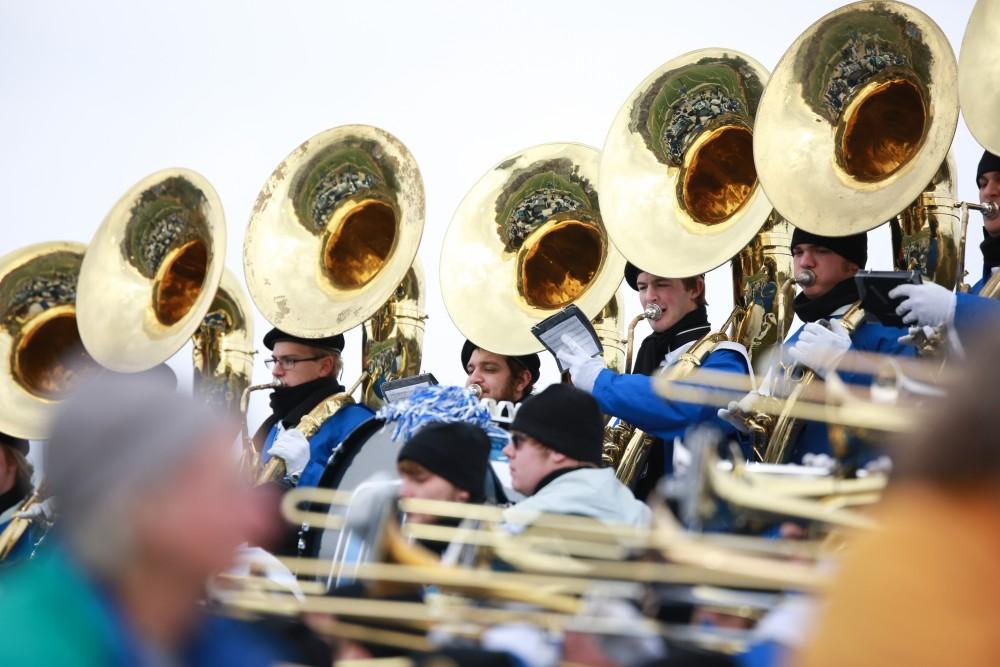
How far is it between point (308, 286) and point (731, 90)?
199cm

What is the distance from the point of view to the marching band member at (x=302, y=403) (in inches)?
232

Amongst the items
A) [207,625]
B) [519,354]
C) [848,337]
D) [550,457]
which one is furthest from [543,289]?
[207,625]

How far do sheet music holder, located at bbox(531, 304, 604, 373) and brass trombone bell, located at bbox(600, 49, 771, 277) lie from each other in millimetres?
319

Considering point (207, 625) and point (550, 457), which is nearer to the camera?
point (207, 625)

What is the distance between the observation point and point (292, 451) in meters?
5.87

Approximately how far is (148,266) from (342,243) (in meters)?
1.19

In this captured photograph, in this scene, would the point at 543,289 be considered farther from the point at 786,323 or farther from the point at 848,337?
the point at 848,337

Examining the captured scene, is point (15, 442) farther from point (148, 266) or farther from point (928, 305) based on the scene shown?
point (928, 305)

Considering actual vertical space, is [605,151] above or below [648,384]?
above

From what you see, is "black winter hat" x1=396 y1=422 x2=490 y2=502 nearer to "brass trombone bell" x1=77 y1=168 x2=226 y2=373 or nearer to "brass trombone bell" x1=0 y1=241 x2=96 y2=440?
"brass trombone bell" x1=77 y1=168 x2=226 y2=373

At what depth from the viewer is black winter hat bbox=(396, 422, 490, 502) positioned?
4066 mm

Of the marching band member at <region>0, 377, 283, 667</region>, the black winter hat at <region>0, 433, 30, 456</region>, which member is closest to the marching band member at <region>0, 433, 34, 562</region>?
the black winter hat at <region>0, 433, 30, 456</region>

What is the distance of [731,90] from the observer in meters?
5.64

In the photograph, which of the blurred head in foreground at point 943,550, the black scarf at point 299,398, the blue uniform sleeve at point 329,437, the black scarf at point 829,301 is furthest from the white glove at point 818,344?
the blurred head in foreground at point 943,550
